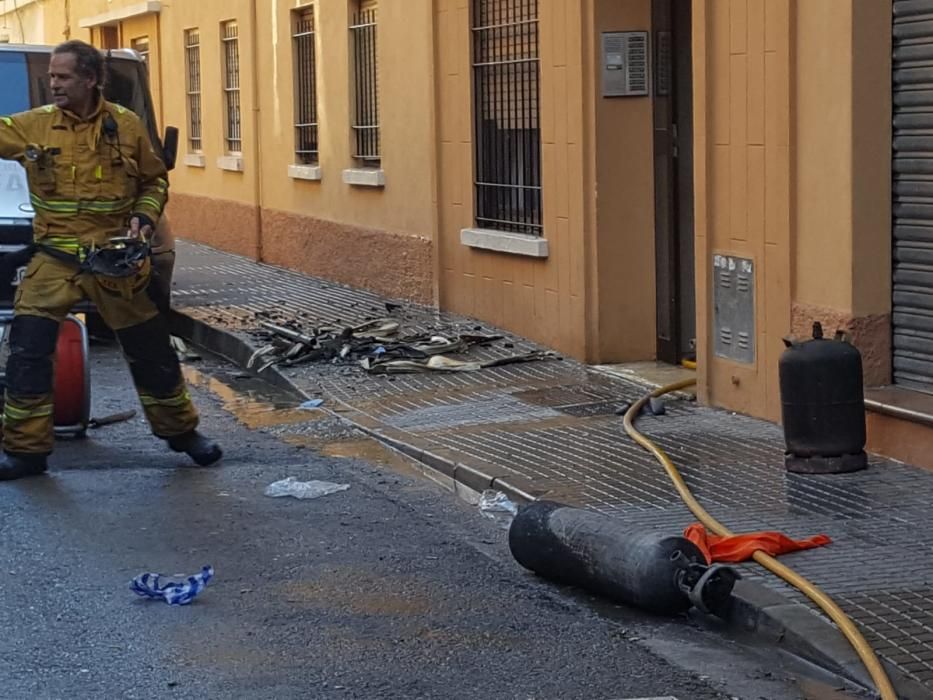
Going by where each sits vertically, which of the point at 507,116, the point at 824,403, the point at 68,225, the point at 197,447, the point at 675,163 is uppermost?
the point at 507,116

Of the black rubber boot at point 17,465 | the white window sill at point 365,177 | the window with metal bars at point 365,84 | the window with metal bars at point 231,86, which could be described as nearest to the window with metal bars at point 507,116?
the white window sill at point 365,177

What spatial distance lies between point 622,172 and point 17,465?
4.77 m

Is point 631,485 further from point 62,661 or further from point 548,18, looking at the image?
point 548,18

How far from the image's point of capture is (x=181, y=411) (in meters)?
8.53

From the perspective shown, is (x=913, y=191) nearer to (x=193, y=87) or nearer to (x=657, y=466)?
(x=657, y=466)

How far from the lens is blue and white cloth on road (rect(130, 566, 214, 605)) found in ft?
20.1

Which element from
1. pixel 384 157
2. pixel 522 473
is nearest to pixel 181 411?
pixel 522 473

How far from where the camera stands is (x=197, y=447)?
8.66 meters

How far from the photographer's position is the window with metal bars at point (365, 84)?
16.2 m

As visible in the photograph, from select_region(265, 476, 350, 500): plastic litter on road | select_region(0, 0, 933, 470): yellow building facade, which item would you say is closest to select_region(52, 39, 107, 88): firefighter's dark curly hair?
select_region(265, 476, 350, 500): plastic litter on road

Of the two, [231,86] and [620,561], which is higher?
[231,86]

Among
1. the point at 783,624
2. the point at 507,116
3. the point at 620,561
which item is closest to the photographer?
the point at 783,624

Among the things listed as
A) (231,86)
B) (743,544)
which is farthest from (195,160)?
(743,544)

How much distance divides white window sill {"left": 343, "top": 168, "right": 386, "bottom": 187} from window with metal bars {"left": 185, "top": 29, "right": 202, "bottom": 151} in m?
7.15
